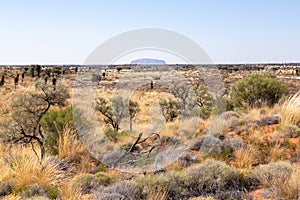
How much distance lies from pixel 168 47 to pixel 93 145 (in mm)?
3130

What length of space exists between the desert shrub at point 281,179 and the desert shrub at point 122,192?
1976 millimetres

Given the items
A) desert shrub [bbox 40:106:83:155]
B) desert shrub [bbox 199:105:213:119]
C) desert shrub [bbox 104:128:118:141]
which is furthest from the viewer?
desert shrub [bbox 199:105:213:119]

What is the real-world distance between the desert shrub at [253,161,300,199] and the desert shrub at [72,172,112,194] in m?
2.56

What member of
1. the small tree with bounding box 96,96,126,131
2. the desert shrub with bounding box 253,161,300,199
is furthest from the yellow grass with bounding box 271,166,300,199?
the small tree with bounding box 96,96,126,131

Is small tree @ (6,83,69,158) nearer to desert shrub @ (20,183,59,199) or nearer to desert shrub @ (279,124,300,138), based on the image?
desert shrub @ (20,183,59,199)

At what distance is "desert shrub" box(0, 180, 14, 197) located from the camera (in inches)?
203

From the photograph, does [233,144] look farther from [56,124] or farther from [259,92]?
[259,92]

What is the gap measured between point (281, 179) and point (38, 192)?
3.68m

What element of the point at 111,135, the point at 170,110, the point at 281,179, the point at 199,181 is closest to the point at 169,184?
the point at 199,181

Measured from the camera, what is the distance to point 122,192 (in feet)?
15.4

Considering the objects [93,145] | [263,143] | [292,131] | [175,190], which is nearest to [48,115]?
[93,145]

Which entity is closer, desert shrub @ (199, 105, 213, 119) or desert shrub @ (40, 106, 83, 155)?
desert shrub @ (40, 106, 83, 155)

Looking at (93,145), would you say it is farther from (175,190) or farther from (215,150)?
(175,190)

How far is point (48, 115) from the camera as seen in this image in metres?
8.68
